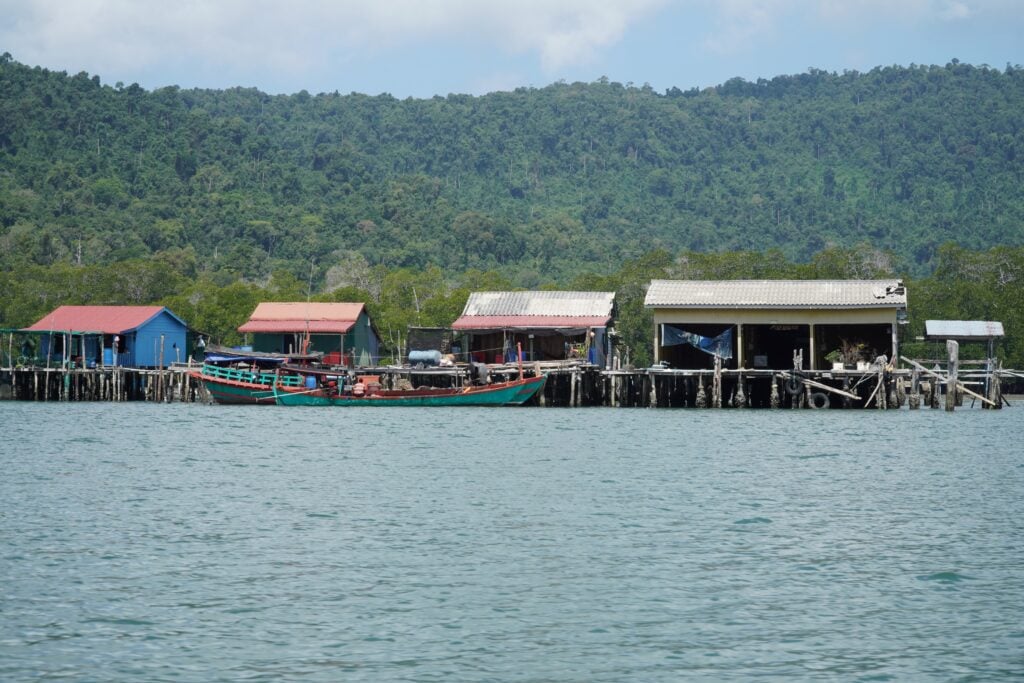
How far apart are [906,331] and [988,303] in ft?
15.9

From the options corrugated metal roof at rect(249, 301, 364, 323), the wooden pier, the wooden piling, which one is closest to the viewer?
the wooden piling

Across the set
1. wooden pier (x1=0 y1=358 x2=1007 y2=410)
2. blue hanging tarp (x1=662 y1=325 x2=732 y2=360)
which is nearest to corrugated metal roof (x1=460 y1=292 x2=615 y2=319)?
wooden pier (x1=0 y1=358 x2=1007 y2=410)

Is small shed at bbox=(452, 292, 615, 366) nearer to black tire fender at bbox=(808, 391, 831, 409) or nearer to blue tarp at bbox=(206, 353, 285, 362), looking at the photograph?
blue tarp at bbox=(206, 353, 285, 362)

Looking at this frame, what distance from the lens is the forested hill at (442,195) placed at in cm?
12938

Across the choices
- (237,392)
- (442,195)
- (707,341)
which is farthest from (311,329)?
(442,195)

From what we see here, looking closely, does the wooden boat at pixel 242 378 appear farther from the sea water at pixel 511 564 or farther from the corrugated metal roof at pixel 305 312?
the sea water at pixel 511 564

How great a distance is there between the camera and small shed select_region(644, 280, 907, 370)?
58.4m

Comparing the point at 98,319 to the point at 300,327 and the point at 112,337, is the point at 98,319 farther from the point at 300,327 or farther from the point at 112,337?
the point at 300,327

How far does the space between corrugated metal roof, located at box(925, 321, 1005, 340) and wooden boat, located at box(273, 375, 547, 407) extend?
1808 cm

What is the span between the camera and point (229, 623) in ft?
54.4

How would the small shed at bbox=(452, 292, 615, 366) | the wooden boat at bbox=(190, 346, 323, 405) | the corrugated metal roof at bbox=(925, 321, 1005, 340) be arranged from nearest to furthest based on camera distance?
the wooden boat at bbox=(190, 346, 323, 405), the corrugated metal roof at bbox=(925, 321, 1005, 340), the small shed at bbox=(452, 292, 615, 366)

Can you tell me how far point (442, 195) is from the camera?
535 feet

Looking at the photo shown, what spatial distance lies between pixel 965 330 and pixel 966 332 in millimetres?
209

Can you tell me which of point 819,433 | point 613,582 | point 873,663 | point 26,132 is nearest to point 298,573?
point 613,582
